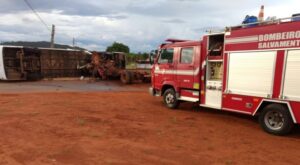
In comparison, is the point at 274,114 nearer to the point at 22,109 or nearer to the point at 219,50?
the point at 219,50

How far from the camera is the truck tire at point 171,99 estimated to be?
11.9m

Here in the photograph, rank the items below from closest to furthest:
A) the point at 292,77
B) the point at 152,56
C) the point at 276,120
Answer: the point at 292,77
the point at 276,120
the point at 152,56

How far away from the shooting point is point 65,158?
5883 millimetres

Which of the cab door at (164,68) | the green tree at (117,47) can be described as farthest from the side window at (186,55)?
the green tree at (117,47)

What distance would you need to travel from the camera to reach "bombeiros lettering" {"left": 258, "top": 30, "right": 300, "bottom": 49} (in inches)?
298

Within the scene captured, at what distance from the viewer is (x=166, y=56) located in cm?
1237

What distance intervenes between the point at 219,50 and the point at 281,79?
8.27 ft

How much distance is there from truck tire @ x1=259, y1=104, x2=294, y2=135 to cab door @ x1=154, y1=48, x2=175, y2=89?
427 centimetres

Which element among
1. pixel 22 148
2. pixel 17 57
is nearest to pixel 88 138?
pixel 22 148

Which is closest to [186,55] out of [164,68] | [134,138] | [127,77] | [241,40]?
[164,68]

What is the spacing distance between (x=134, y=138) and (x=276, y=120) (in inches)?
143

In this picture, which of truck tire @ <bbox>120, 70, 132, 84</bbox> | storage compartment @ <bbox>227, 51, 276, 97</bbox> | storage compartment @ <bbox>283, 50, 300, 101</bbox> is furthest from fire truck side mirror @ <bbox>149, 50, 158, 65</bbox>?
truck tire @ <bbox>120, 70, 132, 84</bbox>

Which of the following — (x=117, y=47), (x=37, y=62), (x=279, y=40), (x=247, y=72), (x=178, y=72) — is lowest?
(x=178, y=72)

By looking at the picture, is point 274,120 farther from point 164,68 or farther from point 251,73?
point 164,68
